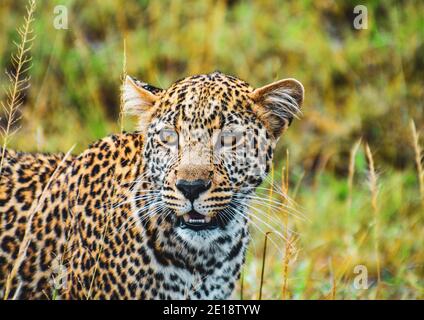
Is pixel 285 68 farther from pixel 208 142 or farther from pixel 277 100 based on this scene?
pixel 208 142

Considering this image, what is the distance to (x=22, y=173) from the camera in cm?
681

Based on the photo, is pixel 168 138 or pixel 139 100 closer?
pixel 168 138

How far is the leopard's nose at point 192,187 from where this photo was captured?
19.2ft

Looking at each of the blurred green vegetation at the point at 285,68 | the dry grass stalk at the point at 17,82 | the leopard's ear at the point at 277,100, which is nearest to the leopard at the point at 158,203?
the leopard's ear at the point at 277,100

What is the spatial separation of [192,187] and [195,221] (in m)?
0.26

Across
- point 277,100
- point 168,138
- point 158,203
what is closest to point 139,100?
point 168,138

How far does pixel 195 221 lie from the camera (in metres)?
5.99

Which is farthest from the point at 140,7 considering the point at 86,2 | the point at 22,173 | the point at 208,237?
the point at 208,237

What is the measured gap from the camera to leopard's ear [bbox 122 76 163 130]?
6449 mm

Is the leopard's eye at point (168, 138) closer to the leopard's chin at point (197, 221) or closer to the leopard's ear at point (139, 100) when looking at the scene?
the leopard's ear at point (139, 100)

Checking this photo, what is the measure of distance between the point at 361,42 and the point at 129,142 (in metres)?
5.15

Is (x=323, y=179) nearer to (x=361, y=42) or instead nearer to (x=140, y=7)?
(x=361, y=42)
